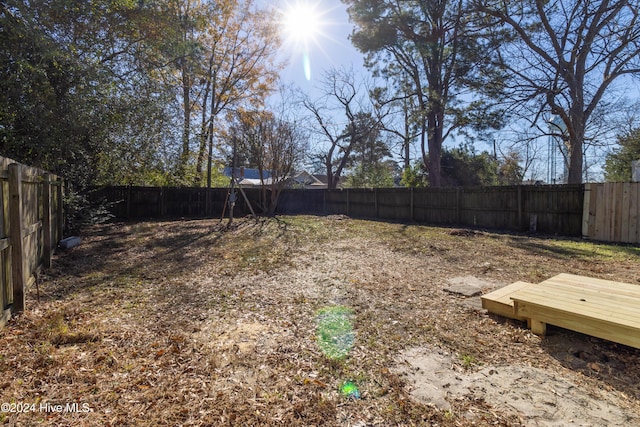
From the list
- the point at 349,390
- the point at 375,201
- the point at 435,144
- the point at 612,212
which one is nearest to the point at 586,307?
the point at 349,390

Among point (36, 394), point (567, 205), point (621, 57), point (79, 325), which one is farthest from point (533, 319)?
point (621, 57)

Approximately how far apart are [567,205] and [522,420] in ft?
28.7

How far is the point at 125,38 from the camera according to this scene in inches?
267

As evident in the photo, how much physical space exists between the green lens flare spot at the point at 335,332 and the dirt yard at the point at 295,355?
16 mm

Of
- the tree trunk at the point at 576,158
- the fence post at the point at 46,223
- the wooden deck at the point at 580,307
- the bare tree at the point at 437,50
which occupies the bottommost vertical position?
the wooden deck at the point at 580,307

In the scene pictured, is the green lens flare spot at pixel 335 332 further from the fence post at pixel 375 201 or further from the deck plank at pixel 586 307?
the fence post at pixel 375 201

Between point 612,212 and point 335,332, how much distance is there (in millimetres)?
8301

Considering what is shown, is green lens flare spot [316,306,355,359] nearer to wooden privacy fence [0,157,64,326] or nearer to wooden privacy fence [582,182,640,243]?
wooden privacy fence [0,157,64,326]

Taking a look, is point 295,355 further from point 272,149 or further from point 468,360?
point 272,149

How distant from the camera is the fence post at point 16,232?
8.82 feet

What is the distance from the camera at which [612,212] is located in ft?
24.0

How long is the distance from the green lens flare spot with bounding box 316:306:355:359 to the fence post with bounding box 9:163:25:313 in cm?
275

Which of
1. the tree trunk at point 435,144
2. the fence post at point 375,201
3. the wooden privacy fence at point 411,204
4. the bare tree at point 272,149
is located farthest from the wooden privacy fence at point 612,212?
the bare tree at point 272,149

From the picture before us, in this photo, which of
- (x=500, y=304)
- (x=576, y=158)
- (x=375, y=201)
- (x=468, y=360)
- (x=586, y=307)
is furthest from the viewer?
(x=375, y=201)
